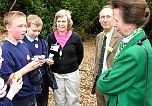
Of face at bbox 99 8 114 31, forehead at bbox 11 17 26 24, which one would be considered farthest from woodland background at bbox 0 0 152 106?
forehead at bbox 11 17 26 24

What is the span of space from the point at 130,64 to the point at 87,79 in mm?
5293

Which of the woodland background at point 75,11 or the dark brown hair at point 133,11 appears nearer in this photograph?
the dark brown hair at point 133,11

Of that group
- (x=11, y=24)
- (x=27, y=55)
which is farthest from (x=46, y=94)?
(x=11, y=24)

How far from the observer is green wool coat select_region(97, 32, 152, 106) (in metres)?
2.61

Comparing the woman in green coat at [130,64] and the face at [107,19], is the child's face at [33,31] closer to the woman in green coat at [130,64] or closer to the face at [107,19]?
the face at [107,19]

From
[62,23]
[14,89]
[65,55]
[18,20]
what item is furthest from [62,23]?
[14,89]

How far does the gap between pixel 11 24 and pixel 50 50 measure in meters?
1.32

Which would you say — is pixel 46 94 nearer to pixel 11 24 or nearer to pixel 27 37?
pixel 27 37

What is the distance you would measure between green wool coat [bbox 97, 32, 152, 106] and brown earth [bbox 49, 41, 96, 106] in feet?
12.0

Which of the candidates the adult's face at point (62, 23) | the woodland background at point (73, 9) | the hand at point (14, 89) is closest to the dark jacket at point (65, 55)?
the adult's face at point (62, 23)

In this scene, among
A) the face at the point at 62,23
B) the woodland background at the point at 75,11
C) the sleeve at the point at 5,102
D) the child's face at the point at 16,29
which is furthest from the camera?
the woodland background at the point at 75,11

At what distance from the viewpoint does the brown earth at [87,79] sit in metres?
6.54

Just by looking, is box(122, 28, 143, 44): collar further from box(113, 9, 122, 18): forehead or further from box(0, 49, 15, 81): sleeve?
box(0, 49, 15, 81): sleeve

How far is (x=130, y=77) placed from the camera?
104 inches
